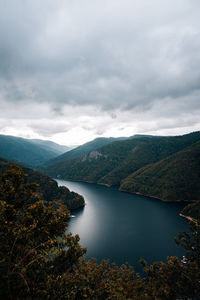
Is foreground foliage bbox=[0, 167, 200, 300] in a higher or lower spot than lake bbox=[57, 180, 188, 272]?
higher

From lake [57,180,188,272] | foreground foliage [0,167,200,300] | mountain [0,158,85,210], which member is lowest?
lake [57,180,188,272]

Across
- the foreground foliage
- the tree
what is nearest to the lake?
the foreground foliage

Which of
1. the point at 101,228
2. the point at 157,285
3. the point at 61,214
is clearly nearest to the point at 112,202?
the point at 101,228

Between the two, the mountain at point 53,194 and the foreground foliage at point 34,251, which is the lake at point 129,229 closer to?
the mountain at point 53,194

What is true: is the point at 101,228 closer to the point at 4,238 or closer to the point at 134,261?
the point at 134,261

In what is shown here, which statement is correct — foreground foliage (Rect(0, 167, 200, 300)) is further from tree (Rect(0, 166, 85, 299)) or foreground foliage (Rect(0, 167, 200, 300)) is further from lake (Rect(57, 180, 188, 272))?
lake (Rect(57, 180, 188, 272))

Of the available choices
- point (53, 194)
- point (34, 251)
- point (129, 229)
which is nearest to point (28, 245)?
point (34, 251)

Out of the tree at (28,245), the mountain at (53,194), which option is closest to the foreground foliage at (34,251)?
the tree at (28,245)
